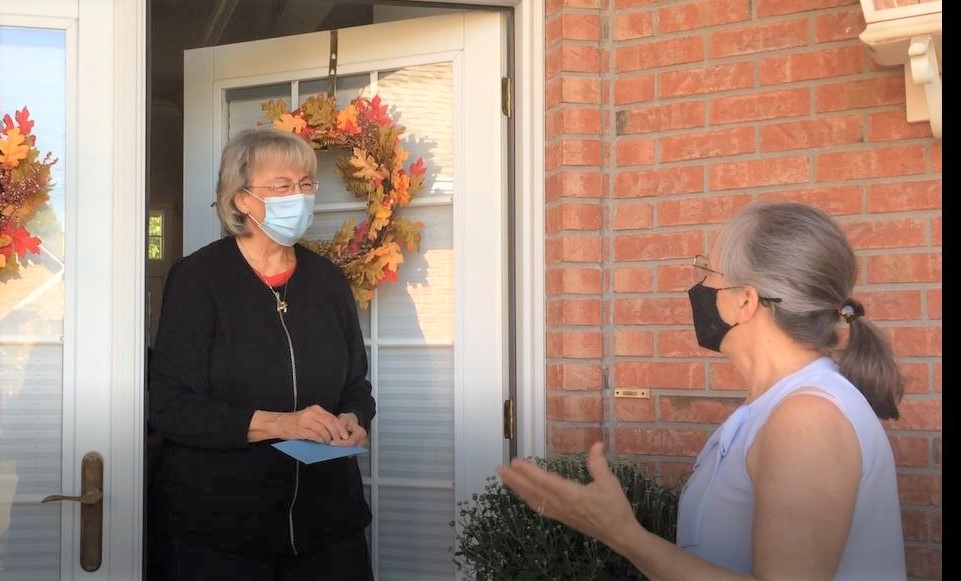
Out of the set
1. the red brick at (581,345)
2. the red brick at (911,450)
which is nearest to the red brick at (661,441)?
the red brick at (581,345)

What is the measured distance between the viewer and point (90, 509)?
2.85 metres

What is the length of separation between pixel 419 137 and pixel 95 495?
150 centimetres

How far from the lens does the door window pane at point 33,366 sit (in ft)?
9.39

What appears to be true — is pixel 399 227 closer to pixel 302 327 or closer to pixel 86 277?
pixel 302 327

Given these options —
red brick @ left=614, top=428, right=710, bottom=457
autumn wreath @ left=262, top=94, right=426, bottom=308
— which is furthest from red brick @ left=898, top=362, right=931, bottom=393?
autumn wreath @ left=262, top=94, right=426, bottom=308

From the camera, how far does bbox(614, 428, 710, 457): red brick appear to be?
2.91 meters

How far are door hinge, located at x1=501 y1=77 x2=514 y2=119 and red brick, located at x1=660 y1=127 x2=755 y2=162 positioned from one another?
510 mm

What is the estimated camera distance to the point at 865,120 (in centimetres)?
276

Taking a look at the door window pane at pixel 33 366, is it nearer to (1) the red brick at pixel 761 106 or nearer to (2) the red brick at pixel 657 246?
(2) the red brick at pixel 657 246

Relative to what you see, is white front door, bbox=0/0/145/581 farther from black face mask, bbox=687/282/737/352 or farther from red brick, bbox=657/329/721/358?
black face mask, bbox=687/282/737/352

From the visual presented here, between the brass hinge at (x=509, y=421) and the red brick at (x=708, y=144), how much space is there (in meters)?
0.88

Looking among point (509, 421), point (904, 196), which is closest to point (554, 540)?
point (509, 421)

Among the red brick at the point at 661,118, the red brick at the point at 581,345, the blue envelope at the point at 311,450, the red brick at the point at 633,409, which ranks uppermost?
the red brick at the point at 661,118

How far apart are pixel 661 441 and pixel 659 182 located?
748mm
